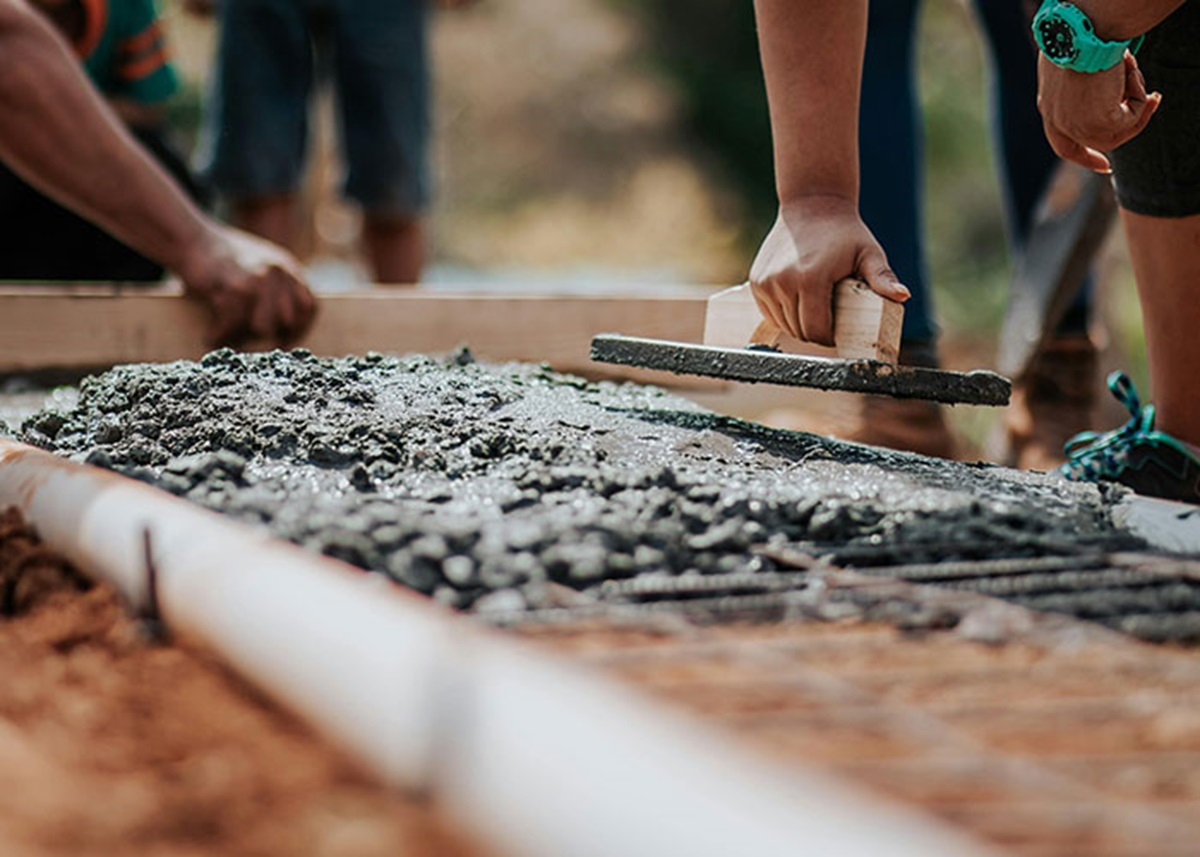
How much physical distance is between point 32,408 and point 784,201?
1278 mm

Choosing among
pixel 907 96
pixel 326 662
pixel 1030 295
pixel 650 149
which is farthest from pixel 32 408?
pixel 650 149

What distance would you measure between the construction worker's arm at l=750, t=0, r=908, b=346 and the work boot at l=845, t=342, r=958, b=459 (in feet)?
2.57

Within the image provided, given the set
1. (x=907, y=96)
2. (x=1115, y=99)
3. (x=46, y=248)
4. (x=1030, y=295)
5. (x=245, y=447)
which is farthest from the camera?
(x=46, y=248)

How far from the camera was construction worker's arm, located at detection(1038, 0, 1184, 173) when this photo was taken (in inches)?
63.7

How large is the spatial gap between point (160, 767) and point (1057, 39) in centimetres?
138

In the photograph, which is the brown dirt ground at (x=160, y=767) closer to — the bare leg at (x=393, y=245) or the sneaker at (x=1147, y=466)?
the sneaker at (x=1147, y=466)

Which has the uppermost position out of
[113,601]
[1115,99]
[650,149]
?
[650,149]

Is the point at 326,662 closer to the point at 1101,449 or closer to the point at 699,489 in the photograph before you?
the point at 699,489

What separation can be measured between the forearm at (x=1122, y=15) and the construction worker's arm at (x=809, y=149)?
33 centimetres

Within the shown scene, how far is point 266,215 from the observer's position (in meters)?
3.73

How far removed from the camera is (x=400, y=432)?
1566 mm

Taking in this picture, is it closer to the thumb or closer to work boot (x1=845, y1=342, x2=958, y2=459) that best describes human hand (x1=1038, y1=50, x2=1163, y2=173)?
the thumb

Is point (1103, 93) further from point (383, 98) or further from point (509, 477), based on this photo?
point (383, 98)

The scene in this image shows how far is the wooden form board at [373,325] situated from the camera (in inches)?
101
